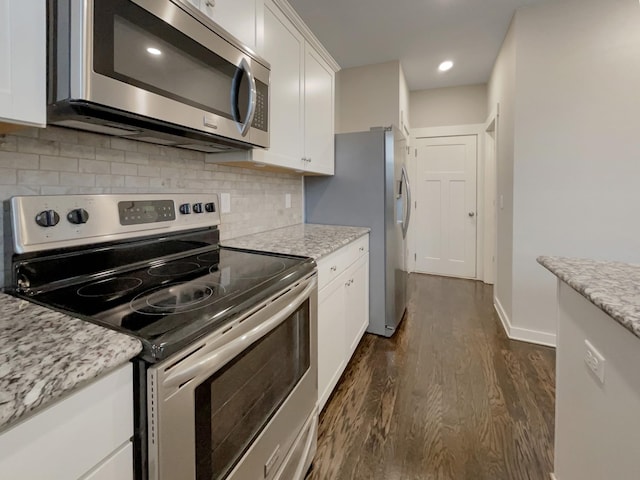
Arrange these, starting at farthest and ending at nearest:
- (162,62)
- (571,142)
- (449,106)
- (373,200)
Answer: (449,106) < (373,200) < (571,142) < (162,62)

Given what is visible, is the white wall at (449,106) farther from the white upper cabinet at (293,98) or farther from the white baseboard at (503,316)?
the white upper cabinet at (293,98)

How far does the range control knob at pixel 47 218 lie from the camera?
91 centimetres

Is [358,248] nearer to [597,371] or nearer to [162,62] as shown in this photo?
[597,371]

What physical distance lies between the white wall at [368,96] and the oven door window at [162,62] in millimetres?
2709

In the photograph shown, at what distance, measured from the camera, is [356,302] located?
88.4 inches

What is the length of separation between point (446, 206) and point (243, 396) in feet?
14.0

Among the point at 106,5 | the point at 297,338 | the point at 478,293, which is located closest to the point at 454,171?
the point at 478,293

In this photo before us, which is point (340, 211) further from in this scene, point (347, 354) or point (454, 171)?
point (454, 171)

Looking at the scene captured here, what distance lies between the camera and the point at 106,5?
31.6 inches

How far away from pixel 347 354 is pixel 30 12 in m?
2.00

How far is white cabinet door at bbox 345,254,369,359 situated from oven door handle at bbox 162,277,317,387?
98 cm

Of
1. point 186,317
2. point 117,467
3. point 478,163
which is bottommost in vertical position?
point 117,467

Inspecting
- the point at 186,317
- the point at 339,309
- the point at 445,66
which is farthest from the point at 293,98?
the point at 445,66

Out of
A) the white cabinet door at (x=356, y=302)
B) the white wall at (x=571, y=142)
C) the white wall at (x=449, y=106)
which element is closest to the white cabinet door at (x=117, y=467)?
the white cabinet door at (x=356, y=302)
